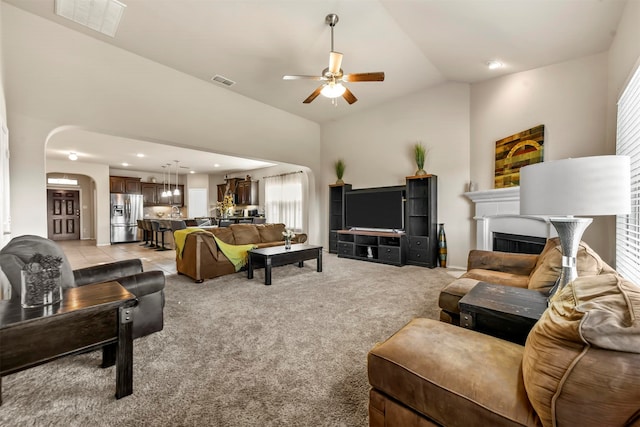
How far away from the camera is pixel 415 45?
12.1ft

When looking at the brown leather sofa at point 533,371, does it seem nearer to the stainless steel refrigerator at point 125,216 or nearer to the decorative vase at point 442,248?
the decorative vase at point 442,248

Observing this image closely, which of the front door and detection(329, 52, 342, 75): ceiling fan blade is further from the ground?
detection(329, 52, 342, 75): ceiling fan blade

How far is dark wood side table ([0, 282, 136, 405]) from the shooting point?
1240 mm

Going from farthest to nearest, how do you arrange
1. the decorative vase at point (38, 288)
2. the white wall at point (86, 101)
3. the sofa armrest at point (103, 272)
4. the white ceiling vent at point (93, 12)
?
1. the white wall at point (86, 101)
2. the white ceiling vent at point (93, 12)
3. the sofa armrest at point (103, 272)
4. the decorative vase at point (38, 288)

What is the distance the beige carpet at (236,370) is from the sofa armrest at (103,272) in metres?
0.59

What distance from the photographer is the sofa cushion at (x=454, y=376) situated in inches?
35.1

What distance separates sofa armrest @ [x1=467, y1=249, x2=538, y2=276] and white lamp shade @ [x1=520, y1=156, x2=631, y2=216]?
1.58 metres

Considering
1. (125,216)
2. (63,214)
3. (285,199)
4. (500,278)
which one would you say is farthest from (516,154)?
(63,214)

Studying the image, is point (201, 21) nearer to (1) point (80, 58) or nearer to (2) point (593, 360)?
(1) point (80, 58)

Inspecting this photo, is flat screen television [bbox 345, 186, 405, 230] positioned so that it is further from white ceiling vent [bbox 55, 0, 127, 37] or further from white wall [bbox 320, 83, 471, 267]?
white ceiling vent [bbox 55, 0, 127, 37]

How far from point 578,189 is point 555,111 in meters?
3.00

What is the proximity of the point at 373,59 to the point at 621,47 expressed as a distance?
262 cm

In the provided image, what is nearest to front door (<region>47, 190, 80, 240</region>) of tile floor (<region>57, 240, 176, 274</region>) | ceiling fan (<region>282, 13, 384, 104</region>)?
tile floor (<region>57, 240, 176, 274</region>)

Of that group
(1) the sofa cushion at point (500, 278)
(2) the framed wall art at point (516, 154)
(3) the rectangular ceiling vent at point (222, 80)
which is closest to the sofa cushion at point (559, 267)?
(1) the sofa cushion at point (500, 278)
